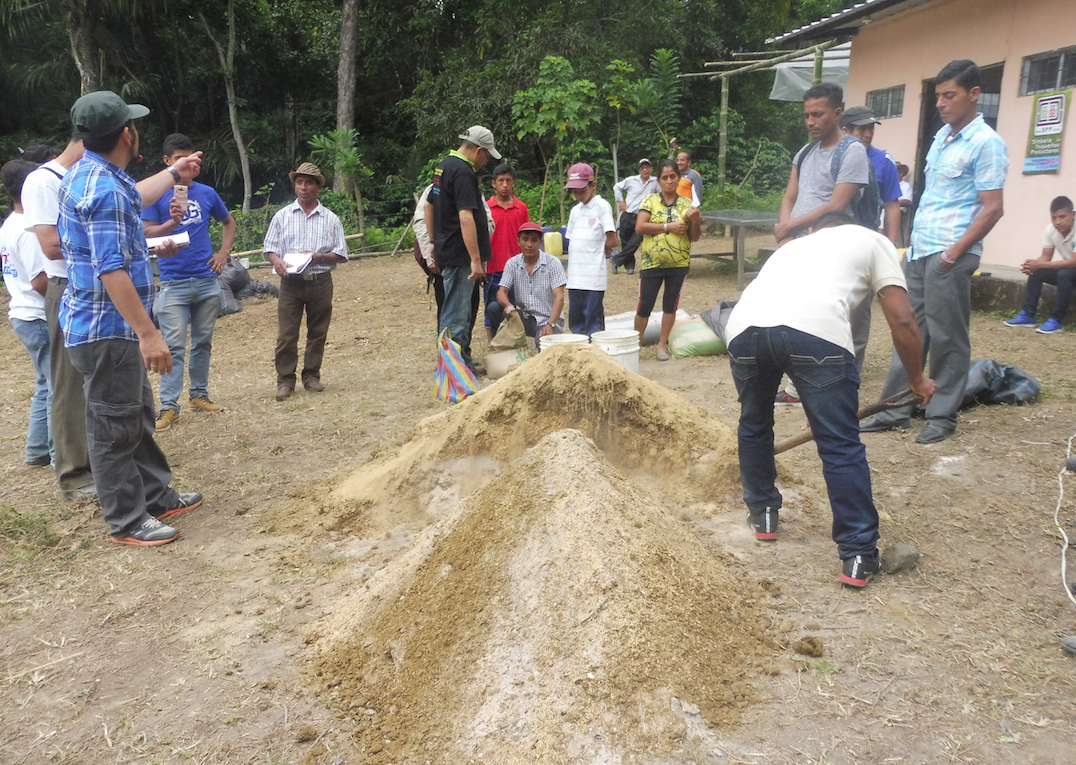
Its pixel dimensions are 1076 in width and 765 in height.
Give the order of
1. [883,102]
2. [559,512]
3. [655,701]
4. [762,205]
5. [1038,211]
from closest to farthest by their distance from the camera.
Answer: [655,701] < [559,512] < [1038,211] < [883,102] < [762,205]

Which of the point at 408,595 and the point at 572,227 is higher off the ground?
the point at 572,227

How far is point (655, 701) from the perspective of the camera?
2.43 metres

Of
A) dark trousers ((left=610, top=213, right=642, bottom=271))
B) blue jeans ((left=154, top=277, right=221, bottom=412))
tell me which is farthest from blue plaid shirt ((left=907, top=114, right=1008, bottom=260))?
dark trousers ((left=610, top=213, right=642, bottom=271))

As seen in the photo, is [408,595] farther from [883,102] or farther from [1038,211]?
[883,102]

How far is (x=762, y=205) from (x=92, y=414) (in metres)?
16.0

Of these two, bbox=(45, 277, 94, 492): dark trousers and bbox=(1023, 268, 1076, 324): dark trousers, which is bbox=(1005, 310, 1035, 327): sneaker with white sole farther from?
bbox=(45, 277, 94, 492): dark trousers

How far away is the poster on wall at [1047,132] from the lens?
7597 mm

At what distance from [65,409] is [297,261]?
204 centimetres

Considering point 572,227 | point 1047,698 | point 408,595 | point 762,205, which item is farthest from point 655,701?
point 762,205

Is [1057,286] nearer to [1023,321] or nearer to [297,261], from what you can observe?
[1023,321]

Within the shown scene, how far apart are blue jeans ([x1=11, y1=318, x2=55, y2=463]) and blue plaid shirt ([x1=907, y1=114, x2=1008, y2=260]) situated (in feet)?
15.8

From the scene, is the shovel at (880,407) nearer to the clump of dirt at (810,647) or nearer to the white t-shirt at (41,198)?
the clump of dirt at (810,647)

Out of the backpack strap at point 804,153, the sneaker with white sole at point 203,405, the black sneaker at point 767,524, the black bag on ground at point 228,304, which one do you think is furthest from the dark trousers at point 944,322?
the black bag on ground at point 228,304

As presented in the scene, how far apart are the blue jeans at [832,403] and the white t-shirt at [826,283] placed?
5 centimetres
